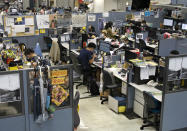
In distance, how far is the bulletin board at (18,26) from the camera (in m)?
9.67

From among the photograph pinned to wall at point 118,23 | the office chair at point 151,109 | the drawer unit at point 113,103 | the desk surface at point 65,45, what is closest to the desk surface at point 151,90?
the office chair at point 151,109

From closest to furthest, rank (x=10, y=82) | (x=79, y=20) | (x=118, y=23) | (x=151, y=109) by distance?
(x=10, y=82), (x=151, y=109), (x=79, y=20), (x=118, y=23)

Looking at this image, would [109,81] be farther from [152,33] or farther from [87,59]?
[152,33]

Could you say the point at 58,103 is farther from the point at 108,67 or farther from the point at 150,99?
the point at 108,67

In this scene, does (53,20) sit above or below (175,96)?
above

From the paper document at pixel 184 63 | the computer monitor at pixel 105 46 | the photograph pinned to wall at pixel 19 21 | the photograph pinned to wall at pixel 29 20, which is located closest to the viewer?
the paper document at pixel 184 63

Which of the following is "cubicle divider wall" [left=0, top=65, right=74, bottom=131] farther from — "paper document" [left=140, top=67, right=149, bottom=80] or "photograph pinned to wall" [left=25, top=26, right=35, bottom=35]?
"photograph pinned to wall" [left=25, top=26, right=35, bottom=35]

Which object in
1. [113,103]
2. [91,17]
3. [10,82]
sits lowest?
[113,103]

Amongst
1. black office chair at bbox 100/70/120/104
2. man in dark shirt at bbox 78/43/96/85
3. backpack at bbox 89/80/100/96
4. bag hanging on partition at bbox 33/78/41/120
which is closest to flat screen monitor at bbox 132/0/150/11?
man in dark shirt at bbox 78/43/96/85

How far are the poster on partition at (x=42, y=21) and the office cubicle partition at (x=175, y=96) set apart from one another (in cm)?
704

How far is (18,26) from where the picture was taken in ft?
32.3

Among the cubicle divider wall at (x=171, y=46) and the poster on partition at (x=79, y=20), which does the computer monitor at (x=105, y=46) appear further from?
the poster on partition at (x=79, y=20)

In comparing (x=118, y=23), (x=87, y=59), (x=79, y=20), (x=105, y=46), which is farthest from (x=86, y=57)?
(x=118, y=23)

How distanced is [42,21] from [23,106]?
23.4ft
